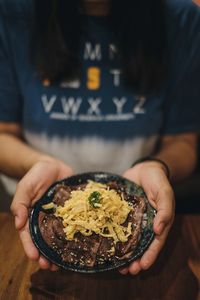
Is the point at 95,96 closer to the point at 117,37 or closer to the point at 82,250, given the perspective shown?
the point at 117,37

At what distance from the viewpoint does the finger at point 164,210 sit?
130cm

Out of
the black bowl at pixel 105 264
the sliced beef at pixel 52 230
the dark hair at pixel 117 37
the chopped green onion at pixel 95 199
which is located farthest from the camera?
the dark hair at pixel 117 37

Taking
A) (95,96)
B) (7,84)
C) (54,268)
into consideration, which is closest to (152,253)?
(54,268)

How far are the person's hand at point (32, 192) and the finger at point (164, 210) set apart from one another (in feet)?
1.21

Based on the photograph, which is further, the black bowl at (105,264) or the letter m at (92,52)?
the letter m at (92,52)

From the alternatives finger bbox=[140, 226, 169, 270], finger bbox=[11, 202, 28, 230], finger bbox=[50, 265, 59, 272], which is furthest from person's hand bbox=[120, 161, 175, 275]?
finger bbox=[11, 202, 28, 230]

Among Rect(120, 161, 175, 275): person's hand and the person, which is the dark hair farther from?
Rect(120, 161, 175, 275): person's hand

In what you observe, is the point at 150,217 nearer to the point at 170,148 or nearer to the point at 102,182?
the point at 102,182

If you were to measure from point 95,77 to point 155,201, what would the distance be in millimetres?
673

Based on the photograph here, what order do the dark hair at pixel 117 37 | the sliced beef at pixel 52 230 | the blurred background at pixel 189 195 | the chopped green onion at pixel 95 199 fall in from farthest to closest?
the blurred background at pixel 189 195 → the dark hair at pixel 117 37 → the chopped green onion at pixel 95 199 → the sliced beef at pixel 52 230

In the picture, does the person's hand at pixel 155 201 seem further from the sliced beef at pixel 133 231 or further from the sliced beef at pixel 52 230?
the sliced beef at pixel 52 230

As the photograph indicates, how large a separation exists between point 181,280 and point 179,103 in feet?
3.04

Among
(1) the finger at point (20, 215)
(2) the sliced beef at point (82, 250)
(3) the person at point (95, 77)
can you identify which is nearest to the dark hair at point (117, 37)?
(3) the person at point (95, 77)

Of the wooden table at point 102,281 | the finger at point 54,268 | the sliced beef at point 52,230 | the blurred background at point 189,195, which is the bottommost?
the blurred background at point 189,195
